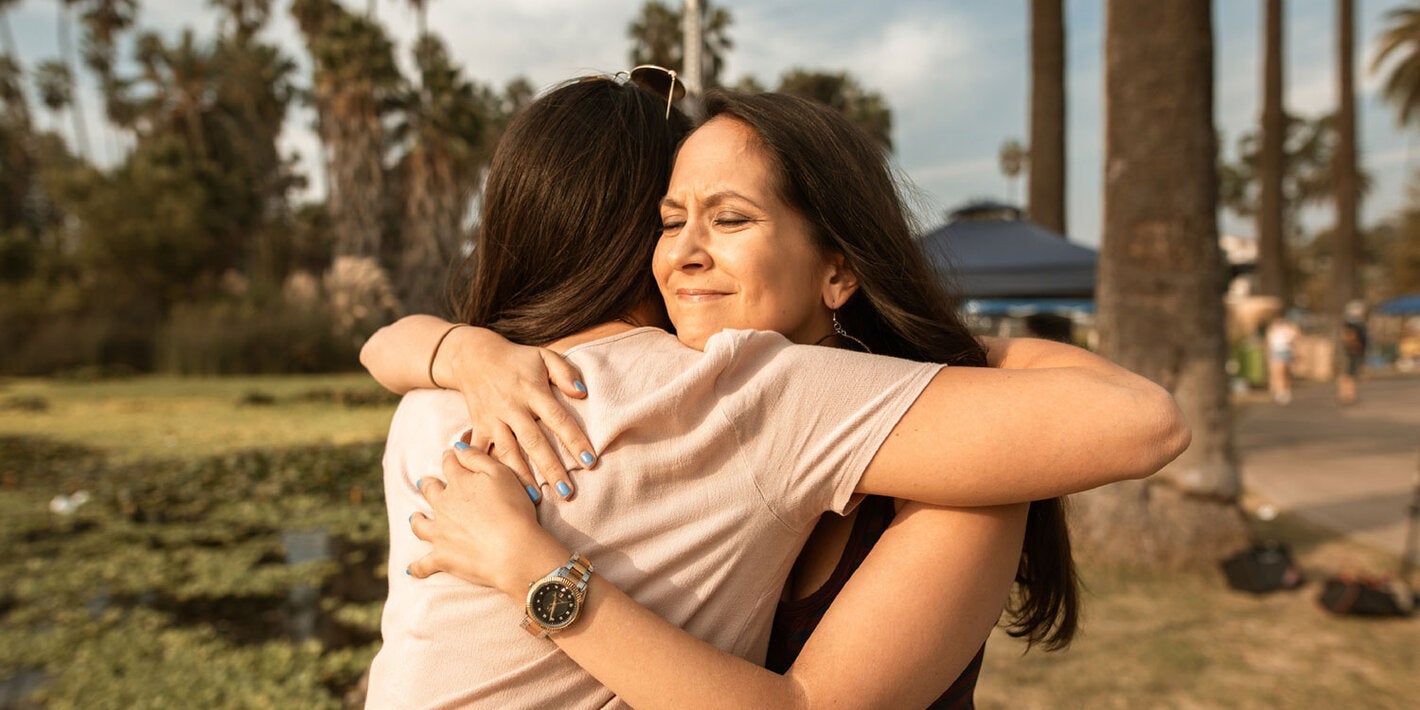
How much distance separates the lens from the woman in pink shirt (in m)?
1.18

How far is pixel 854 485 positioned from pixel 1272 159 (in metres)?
23.8

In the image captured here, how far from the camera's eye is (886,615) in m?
1.22

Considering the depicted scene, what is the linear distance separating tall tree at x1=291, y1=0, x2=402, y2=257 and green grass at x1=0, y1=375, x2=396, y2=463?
440 inches

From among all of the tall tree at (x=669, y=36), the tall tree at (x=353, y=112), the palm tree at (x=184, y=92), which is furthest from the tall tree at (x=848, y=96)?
the palm tree at (x=184, y=92)

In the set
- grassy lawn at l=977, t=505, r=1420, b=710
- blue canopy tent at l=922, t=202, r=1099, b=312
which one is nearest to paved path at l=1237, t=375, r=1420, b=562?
grassy lawn at l=977, t=505, r=1420, b=710

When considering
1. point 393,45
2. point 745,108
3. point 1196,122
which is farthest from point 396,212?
point 745,108

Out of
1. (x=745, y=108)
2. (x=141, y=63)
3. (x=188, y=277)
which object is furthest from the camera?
(x=141, y=63)

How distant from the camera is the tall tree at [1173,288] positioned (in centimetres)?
574

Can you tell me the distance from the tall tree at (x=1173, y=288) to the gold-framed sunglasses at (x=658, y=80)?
4884 millimetres

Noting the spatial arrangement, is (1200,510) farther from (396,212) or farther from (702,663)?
(396,212)

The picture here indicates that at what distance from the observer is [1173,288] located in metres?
5.79

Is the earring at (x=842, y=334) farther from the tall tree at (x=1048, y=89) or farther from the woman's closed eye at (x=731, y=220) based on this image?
the tall tree at (x=1048, y=89)

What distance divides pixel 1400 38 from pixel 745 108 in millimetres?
36852

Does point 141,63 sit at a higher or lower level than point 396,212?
higher
